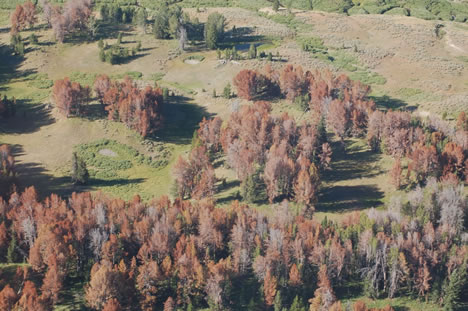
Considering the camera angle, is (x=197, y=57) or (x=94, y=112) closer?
(x=94, y=112)

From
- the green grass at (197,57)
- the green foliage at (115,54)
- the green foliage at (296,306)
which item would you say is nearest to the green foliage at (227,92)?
the green grass at (197,57)

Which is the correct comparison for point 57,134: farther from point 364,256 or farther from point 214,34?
point 364,256

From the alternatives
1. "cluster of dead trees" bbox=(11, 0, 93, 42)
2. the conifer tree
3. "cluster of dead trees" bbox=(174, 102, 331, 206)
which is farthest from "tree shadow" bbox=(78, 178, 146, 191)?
"cluster of dead trees" bbox=(11, 0, 93, 42)

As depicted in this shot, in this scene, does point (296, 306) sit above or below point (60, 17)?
below

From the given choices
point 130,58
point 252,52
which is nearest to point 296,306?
point 252,52

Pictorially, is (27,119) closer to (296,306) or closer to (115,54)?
(115,54)
